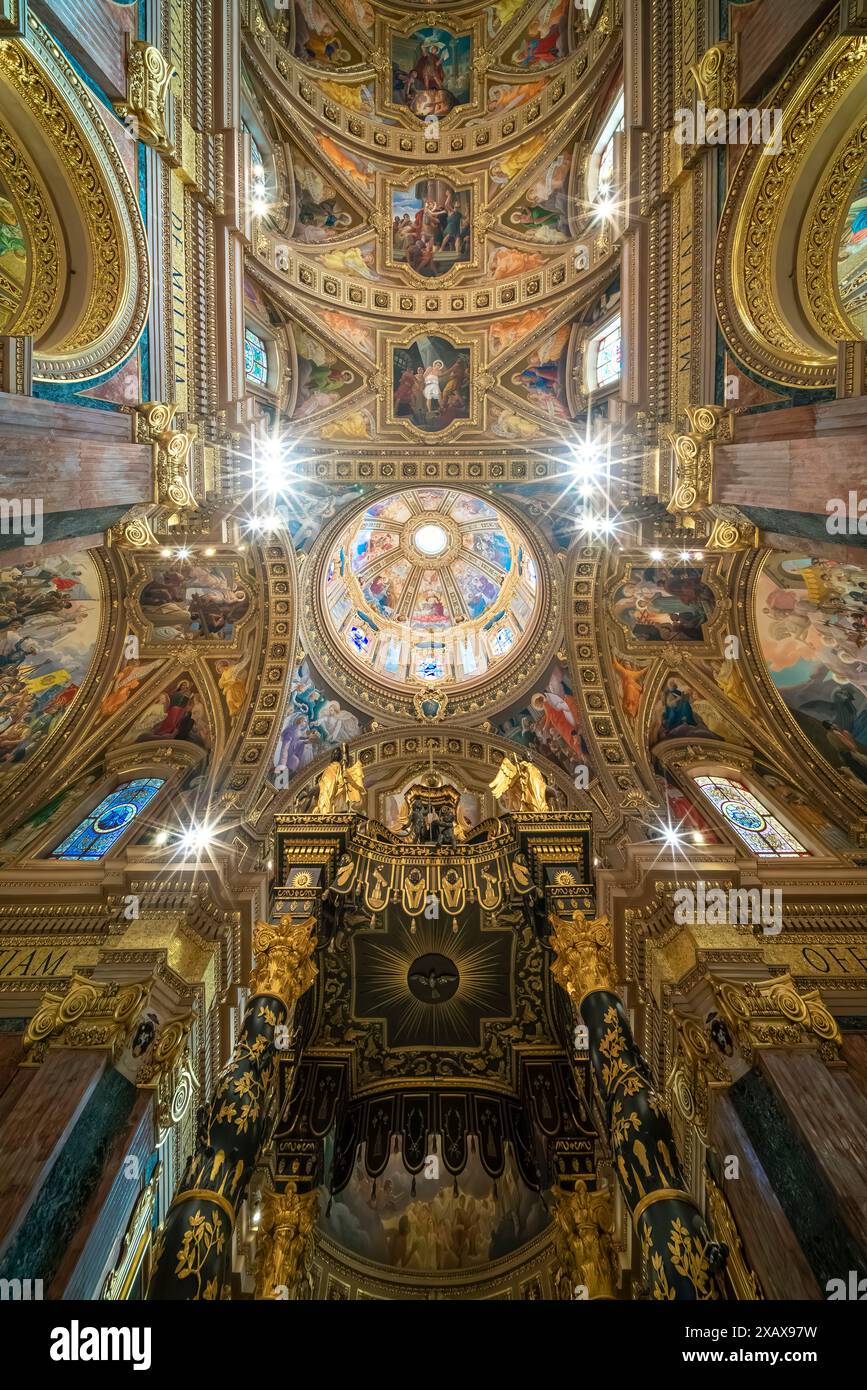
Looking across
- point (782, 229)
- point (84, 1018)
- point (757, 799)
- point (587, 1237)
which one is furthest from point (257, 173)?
point (587, 1237)

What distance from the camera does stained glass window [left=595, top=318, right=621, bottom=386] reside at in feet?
52.7

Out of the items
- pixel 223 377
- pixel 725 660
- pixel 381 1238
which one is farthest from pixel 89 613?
pixel 725 660

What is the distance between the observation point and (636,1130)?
23.8ft

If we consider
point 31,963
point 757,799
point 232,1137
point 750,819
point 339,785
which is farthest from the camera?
point 757,799

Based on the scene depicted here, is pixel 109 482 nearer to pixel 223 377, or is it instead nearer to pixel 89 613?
pixel 223 377

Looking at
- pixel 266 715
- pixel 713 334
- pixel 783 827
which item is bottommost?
pixel 783 827

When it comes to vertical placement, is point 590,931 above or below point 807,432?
below

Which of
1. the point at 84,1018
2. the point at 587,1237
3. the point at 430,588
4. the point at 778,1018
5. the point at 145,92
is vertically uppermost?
the point at 430,588

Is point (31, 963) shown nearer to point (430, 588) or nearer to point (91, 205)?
point (91, 205)

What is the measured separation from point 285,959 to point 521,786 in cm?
530

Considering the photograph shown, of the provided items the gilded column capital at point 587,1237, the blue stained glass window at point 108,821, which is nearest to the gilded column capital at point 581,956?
the gilded column capital at point 587,1237

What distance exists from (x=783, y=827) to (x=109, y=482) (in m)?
13.2

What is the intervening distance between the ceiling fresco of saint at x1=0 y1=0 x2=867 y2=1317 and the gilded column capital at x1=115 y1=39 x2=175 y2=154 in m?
0.05

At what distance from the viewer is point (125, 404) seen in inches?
346
